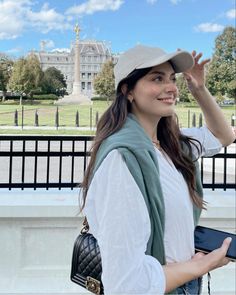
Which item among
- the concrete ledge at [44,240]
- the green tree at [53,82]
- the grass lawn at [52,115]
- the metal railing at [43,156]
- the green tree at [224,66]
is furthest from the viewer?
the green tree at [224,66]

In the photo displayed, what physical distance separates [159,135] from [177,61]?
0.22 metres

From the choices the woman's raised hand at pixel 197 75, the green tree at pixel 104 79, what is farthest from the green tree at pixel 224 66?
the woman's raised hand at pixel 197 75

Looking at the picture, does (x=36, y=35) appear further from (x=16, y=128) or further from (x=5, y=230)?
(x=5, y=230)

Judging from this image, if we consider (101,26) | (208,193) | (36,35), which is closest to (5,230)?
(208,193)

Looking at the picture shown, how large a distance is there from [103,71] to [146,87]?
8.44ft

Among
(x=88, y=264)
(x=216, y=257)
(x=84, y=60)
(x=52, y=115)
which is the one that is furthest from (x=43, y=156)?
(x=216, y=257)

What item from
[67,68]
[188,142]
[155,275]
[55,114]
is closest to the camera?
[155,275]

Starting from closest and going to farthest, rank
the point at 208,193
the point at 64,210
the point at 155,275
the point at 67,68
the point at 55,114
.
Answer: the point at 155,275, the point at 64,210, the point at 208,193, the point at 55,114, the point at 67,68

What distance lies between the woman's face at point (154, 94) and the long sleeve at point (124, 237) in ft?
0.63

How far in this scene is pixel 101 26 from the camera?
11.4 ft

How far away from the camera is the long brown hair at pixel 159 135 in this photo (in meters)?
0.84

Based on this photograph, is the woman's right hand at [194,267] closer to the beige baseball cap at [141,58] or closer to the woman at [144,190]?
the woman at [144,190]

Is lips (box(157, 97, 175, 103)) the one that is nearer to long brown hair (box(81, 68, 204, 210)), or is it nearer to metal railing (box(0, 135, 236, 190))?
long brown hair (box(81, 68, 204, 210))

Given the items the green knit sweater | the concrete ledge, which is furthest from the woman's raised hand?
the concrete ledge
